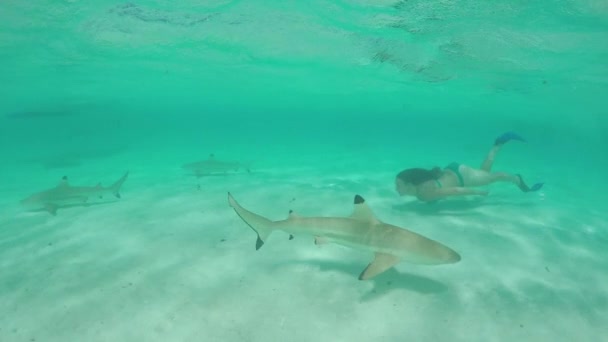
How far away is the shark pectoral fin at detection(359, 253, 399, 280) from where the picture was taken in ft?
14.6

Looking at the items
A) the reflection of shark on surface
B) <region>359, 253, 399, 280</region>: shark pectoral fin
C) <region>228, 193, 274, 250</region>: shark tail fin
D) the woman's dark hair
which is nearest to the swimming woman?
the woman's dark hair

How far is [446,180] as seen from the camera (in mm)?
8680

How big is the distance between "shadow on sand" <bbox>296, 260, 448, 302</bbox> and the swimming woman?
3.32m

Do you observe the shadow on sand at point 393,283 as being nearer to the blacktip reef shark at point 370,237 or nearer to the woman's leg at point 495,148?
the blacktip reef shark at point 370,237

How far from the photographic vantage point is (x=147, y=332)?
4.20 m

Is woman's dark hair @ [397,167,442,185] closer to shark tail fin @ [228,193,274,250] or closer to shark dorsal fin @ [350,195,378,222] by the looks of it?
shark dorsal fin @ [350,195,378,222]

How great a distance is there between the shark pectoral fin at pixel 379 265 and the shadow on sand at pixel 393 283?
0.59 metres

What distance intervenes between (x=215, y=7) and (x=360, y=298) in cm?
1576

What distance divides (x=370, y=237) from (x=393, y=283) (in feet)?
3.07

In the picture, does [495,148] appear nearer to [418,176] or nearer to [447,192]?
[447,192]

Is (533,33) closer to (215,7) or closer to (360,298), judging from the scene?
(215,7)

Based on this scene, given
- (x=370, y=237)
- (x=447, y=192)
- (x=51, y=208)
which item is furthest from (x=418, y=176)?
(x=51, y=208)

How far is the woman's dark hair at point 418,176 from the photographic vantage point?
8.41m

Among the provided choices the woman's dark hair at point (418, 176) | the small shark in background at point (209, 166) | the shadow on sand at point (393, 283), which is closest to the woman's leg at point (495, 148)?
the woman's dark hair at point (418, 176)
